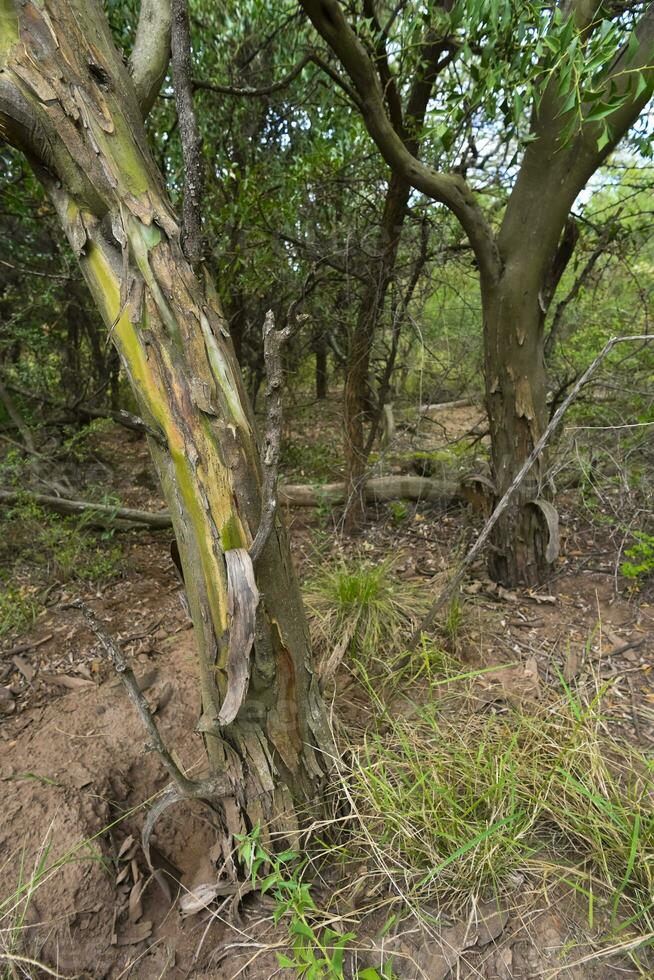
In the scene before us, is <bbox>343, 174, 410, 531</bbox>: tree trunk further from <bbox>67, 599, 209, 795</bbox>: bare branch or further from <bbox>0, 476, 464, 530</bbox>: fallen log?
<bbox>67, 599, 209, 795</bbox>: bare branch

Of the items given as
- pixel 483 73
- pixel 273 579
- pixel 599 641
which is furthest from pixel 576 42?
pixel 599 641

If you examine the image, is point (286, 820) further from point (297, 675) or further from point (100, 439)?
Result: point (100, 439)

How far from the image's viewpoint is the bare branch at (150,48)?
58.6 inches

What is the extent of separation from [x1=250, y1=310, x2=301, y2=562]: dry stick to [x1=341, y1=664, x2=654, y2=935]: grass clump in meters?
1.09

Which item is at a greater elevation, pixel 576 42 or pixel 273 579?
pixel 576 42

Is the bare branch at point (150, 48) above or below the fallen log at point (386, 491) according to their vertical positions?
above

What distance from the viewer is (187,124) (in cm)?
122

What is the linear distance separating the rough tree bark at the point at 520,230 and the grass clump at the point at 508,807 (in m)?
1.08

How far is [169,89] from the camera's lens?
3756 millimetres

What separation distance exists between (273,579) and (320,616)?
1257 millimetres

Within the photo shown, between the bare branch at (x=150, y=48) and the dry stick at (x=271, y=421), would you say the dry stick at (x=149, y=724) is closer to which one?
the dry stick at (x=271, y=421)

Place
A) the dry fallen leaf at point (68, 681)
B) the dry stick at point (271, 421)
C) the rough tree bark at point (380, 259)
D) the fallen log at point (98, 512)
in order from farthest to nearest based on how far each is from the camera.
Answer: the fallen log at point (98, 512)
the rough tree bark at point (380, 259)
the dry fallen leaf at point (68, 681)
the dry stick at point (271, 421)

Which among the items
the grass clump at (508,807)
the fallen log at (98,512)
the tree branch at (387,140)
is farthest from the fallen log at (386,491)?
the grass clump at (508,807)

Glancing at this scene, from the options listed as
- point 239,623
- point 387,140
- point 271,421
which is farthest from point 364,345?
point 239,623
